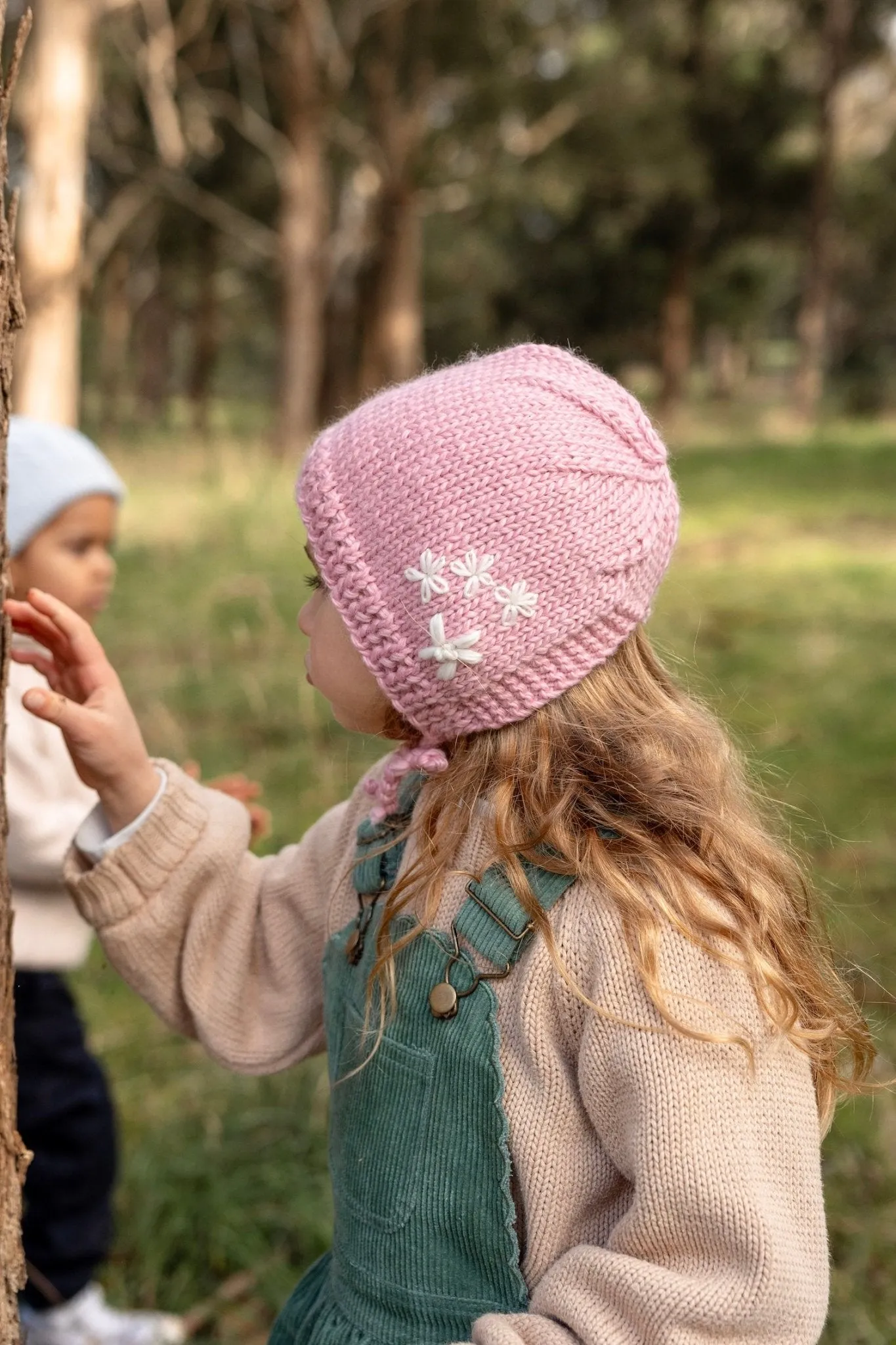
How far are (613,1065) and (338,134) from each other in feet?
56.4

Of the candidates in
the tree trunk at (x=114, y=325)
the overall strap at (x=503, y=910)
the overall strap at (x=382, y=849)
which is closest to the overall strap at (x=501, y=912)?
the overall strap at (x=503, y=910)

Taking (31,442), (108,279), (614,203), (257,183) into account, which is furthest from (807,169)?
(31,442)

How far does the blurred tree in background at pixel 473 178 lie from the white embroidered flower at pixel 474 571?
770cm

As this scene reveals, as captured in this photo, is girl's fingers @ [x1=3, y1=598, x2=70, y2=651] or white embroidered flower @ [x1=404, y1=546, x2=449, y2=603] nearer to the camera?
white embroidered flower @ [x1=404, y1=546, x2=449, y2=603]

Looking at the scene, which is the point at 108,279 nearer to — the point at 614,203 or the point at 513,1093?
the point at 614,203

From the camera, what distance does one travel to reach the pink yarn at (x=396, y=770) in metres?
1.56

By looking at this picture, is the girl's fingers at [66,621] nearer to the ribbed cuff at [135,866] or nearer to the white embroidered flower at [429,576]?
the ribbed cuff at [135,866]

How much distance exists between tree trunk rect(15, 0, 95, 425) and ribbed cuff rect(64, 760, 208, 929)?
7.04m

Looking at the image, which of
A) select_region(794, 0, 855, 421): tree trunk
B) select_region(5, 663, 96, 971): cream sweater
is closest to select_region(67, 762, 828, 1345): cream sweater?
select_region(5, 663, 96, 971): cream sweater

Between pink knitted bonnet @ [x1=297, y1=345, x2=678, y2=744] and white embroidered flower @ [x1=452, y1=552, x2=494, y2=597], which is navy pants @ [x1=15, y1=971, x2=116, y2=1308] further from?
white embroidered flower @ [x1=452, y1=552, x2=494, y2=597]

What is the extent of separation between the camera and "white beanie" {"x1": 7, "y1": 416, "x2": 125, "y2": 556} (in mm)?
2441

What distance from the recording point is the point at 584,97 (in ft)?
59.7

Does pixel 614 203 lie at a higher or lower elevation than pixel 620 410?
higher

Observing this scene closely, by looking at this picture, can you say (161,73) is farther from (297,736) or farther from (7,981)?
(7,981)
